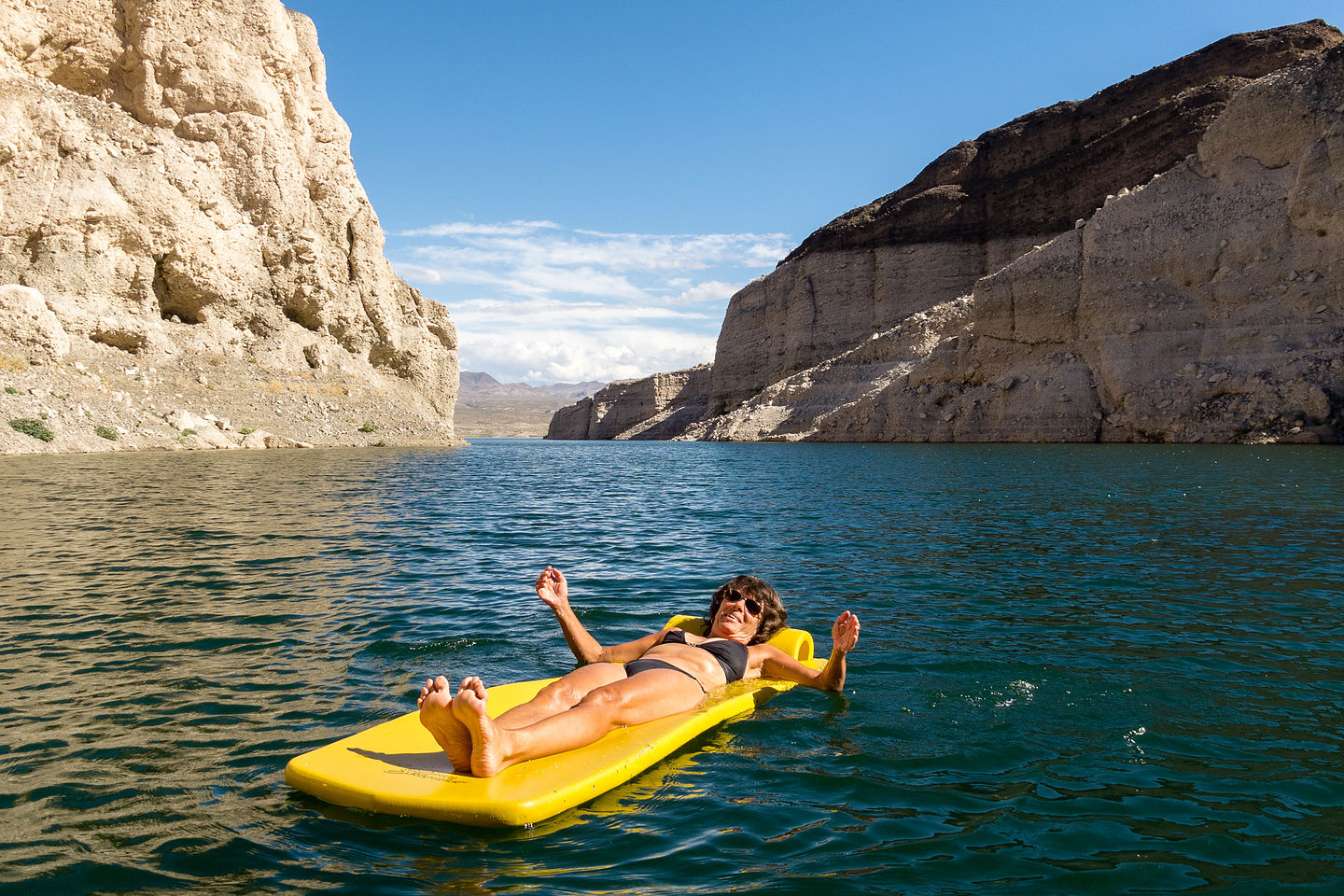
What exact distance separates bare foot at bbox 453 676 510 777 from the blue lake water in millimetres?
303

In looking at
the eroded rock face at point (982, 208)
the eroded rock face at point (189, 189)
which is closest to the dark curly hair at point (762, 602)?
the eroded rock face at point (189, 189)

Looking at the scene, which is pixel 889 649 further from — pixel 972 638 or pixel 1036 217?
pixel 1036 217

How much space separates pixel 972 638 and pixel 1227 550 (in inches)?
212

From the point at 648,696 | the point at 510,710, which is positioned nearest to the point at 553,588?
the point at 648,696

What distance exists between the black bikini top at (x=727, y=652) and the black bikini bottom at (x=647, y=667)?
392 millimetres

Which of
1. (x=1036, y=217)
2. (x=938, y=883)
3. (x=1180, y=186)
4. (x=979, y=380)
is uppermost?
(x=1036, y=217)

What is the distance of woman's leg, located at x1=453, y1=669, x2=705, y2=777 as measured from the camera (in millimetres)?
3754

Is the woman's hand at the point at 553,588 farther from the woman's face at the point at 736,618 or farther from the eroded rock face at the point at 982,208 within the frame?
the eroded rock face at the point at 982,208

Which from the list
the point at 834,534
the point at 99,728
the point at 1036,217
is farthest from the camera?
the point at 1036,217

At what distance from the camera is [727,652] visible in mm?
5664

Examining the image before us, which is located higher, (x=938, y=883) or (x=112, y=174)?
(x=112, y=174)

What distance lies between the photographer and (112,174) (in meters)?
38.0

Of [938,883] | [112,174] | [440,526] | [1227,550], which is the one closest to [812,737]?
[938,883]

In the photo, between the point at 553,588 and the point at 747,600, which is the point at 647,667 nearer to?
the point at 553,588
